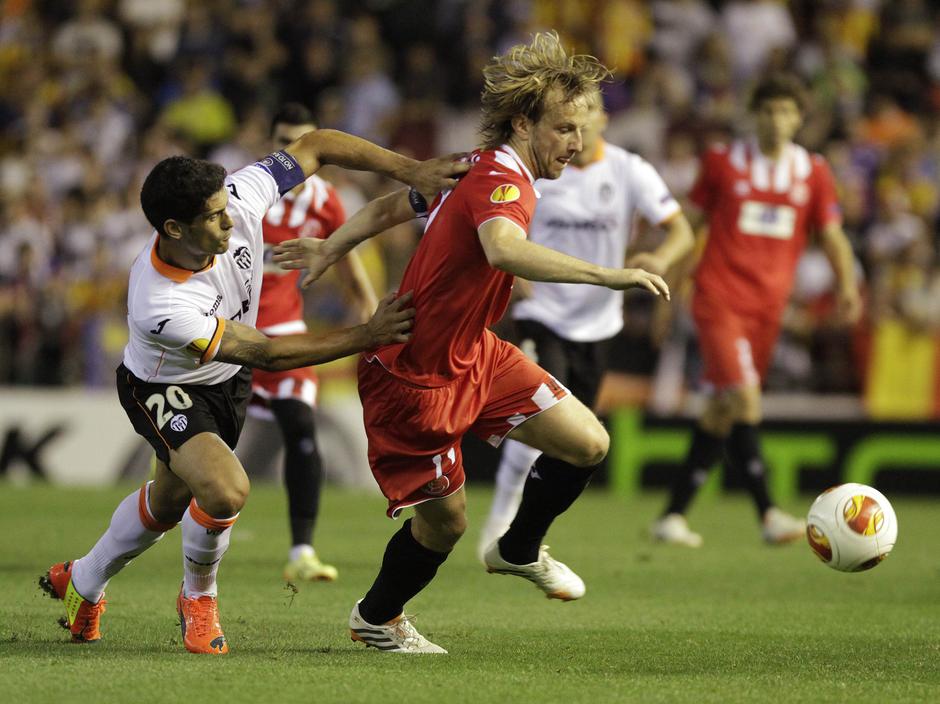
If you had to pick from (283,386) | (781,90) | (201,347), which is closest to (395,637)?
(201,347)

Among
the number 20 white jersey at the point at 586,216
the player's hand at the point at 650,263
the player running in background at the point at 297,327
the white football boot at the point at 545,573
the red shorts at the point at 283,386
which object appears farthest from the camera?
the number 20 white jersey at the point at 586,216

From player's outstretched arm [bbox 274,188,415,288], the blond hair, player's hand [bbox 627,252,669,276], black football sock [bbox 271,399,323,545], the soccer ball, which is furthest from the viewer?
black football sock [bbox 271,399,323,545]

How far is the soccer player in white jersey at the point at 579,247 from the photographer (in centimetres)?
885

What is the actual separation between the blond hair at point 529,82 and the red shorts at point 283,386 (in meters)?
2.89

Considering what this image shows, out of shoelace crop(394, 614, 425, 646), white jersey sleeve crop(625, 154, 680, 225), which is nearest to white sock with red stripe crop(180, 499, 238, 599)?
shoelace crop(394, 614, 425, 646)

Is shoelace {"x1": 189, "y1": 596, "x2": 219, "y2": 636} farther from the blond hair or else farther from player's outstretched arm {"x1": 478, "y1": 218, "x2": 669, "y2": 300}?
the blond hair

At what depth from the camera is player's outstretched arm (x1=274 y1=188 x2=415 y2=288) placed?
5953 millimetres

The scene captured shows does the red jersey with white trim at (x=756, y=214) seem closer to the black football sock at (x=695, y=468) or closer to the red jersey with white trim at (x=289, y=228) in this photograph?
the black football sock at (x=695, y=468)

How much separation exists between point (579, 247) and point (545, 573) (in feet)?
10.2

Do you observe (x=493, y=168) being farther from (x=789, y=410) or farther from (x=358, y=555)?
(x=789, y=410)

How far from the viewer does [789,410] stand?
13.7m

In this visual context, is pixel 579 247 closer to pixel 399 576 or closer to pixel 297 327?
pixel 297 327

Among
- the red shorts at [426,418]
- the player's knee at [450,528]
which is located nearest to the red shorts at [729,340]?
the red shorts at [426,418]

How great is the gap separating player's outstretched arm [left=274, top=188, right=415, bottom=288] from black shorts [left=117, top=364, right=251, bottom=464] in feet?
1.78
